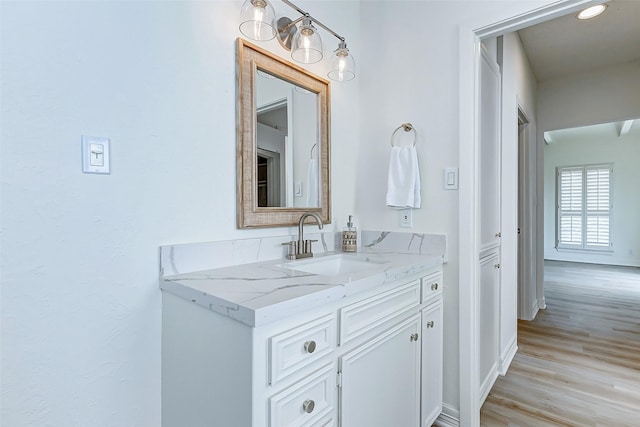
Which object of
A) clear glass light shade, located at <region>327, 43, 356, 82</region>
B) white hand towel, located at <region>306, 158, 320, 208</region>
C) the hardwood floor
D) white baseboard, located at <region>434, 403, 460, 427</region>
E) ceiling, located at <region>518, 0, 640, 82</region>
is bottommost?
the hardwood floor

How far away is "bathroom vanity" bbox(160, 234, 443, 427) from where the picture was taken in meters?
0.85

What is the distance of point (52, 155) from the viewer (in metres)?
0.95

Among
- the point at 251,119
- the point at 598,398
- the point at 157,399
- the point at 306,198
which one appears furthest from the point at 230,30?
the point at 598,398

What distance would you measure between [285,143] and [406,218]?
0.79 meters

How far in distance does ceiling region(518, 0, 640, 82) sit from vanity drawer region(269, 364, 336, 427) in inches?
113

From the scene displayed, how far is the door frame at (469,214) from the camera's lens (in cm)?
161

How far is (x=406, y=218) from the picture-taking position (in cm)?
185

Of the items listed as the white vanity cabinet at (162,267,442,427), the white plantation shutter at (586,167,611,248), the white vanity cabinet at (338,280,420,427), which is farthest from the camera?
the white plantation shutter at (586,167,611,248)

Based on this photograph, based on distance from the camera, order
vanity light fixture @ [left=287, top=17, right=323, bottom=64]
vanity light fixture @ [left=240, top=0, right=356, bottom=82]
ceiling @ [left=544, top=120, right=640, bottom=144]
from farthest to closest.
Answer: ceiling @ [left=544, top=120, right=640, bottom=144] < vanity light fixture @ [left=287, top=17, right=323, bottom=64] < vanity light fixture @ [left=240, top=0, right=356, bottom=82]

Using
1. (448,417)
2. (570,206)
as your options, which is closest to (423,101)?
(448,417)

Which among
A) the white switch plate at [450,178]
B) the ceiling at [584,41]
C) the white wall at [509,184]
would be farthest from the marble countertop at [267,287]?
the ceiling at [584,41]

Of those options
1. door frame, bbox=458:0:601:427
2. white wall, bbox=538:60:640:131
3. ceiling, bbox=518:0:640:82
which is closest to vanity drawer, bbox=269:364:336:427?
door frame, bbox=458:0:601:427

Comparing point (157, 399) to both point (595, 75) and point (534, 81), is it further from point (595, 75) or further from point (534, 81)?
point (595, 75)

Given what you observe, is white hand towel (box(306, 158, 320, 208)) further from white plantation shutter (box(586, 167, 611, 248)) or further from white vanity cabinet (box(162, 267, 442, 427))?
white plantation shutter (box(586, 167, 611, 248))
